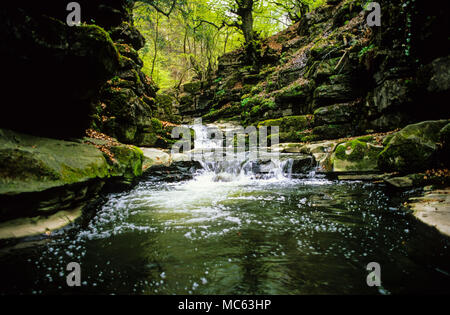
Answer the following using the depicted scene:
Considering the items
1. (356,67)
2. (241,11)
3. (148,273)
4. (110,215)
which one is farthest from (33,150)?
(241,11)

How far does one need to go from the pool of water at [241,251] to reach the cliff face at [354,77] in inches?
169

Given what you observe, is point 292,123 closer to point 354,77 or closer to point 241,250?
point 354,77

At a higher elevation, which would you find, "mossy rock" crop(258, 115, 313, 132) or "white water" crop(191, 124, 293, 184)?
"mossy rock" crop(258, 115, 313, 132)

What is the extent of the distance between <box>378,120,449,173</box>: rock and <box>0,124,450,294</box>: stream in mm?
885

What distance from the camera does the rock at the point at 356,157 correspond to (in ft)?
21.6

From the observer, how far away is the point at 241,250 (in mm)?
2811

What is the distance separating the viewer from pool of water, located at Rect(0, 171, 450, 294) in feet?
6.91

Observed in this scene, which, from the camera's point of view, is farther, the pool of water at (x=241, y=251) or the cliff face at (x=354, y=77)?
the cliff face at (x=354, y=77)

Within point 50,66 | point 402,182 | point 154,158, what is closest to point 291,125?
point 402,182

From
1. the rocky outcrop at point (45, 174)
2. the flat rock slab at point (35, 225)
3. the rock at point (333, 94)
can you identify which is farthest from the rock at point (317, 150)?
the flat rock slab at point (35, 225)

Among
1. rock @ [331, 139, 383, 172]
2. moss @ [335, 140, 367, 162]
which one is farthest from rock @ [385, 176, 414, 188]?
moss @ [335, 140, 367, 162]

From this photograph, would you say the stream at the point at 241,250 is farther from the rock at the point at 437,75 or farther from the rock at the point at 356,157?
the rock at the point at 437,75

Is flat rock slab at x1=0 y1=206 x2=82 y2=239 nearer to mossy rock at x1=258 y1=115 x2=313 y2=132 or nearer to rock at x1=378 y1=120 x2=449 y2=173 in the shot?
rock at x1=378 y1=120 x2=449 y2=173

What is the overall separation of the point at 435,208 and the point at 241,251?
339 cm
